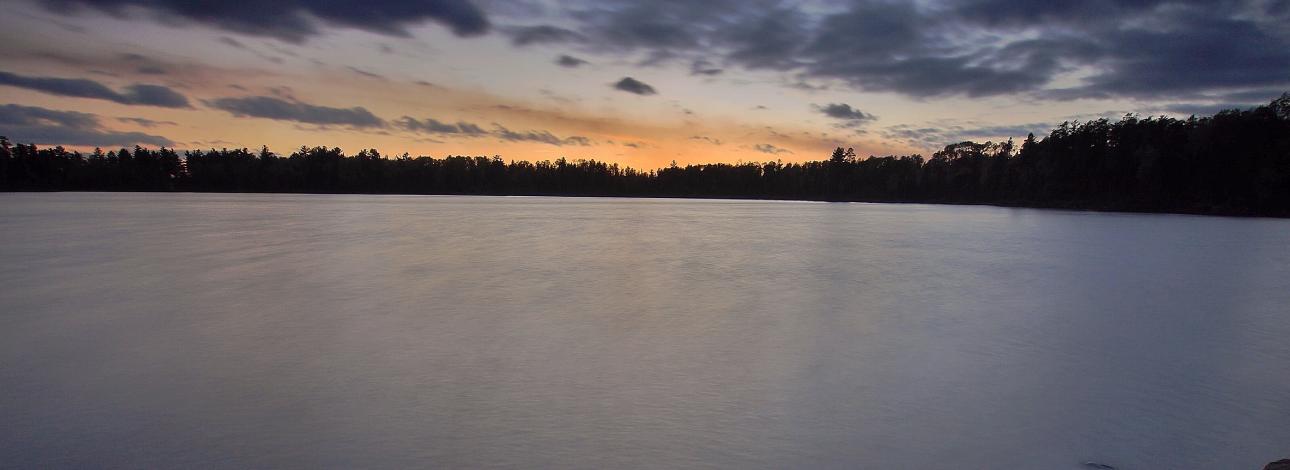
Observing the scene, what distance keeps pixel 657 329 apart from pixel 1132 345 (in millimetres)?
4851

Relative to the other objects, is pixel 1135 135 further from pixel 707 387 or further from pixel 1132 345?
pixel 707 387

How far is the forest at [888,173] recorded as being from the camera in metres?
56.9

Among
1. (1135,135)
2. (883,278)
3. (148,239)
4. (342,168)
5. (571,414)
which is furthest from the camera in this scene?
(342,168)

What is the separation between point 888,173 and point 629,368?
11799 centimetres

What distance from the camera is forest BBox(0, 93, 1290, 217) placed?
Result: 56.9 metres

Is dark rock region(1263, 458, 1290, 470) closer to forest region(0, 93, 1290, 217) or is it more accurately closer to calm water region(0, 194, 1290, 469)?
calm water region(0, 194, 1290, 469)

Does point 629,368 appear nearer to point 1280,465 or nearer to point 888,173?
point 1280,465

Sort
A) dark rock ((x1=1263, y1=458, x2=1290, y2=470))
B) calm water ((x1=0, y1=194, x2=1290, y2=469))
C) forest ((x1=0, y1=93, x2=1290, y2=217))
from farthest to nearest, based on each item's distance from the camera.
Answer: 1. forest ((x1=0, y1=93, x2=1290, y2=217))
2. calm water ((x1=0, y1=194, x2=1290, y2=469))
3. dark rock ((x1=1263, y1=458, x2=1290, y2=470))

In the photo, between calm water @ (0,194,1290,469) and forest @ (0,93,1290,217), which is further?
forest @ (0,93,1290,217)

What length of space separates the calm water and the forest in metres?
60.0

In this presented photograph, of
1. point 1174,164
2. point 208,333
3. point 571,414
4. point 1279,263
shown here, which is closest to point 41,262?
point 208,333

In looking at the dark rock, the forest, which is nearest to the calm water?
the dark rock

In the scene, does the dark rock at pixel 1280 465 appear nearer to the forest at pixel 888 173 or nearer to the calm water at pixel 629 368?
the calm water at pixel 629 368

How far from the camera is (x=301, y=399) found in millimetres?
4492
